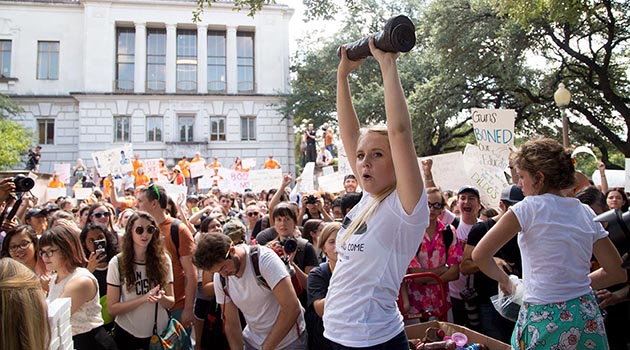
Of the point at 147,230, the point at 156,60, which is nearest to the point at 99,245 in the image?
the point at 147,230

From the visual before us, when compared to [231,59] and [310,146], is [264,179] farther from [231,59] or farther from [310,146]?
[231,59]

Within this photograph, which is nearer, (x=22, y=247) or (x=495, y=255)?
(x=22, y=247)

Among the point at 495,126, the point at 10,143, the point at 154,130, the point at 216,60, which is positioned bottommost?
the point at 495,126

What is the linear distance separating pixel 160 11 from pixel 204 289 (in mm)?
34645

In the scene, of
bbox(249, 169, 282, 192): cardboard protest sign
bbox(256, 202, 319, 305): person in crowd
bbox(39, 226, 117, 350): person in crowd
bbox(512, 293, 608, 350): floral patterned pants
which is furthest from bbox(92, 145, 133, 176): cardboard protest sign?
bbox(512, 293, 608, 350): floral patterned pants

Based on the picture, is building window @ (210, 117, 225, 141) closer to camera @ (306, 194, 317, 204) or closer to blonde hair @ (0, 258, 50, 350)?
camera @ (306, 194, 317, 204)

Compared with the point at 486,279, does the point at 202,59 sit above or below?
above

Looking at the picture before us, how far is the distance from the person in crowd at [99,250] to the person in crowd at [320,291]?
1.76m

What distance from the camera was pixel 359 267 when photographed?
6.61 feet

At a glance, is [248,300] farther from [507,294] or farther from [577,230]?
[577,230]

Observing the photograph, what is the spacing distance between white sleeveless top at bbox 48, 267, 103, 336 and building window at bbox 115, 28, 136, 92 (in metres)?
34.4

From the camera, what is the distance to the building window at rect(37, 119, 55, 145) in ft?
115

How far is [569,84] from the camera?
2059 cm

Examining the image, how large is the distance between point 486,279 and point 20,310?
3.75 meters
